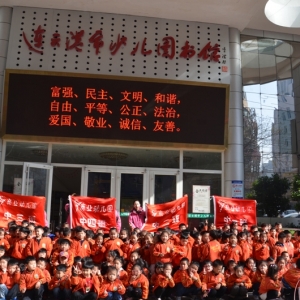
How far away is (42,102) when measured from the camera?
9.99 metres

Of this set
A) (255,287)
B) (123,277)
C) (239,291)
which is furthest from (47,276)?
(255,287)

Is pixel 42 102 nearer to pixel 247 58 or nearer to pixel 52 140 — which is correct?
pixel 52 140

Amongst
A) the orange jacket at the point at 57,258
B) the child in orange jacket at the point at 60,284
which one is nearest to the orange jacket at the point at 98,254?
the orange jacket at the point at 57,258

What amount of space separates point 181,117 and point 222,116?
1.13m

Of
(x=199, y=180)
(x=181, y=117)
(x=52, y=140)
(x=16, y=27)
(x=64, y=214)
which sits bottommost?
(x=64, y=214)

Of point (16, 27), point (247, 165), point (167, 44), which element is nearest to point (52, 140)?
point (16, 27)

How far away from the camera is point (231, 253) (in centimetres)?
688

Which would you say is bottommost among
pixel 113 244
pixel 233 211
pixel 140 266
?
pixel 140 266

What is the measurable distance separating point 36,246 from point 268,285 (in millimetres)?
3685

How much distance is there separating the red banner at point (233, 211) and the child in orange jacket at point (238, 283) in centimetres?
259

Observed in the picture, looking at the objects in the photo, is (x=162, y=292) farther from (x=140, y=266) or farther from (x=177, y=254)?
(x=177, y=254)

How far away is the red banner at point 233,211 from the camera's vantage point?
8789 millimetres

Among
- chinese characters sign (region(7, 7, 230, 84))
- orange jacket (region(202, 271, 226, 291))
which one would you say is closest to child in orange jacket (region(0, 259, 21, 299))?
orange jacket (region(202, 271, 226, 291))

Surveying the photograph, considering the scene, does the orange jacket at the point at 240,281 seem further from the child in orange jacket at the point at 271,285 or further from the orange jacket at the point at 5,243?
the orange jacket at the point at 5,243
